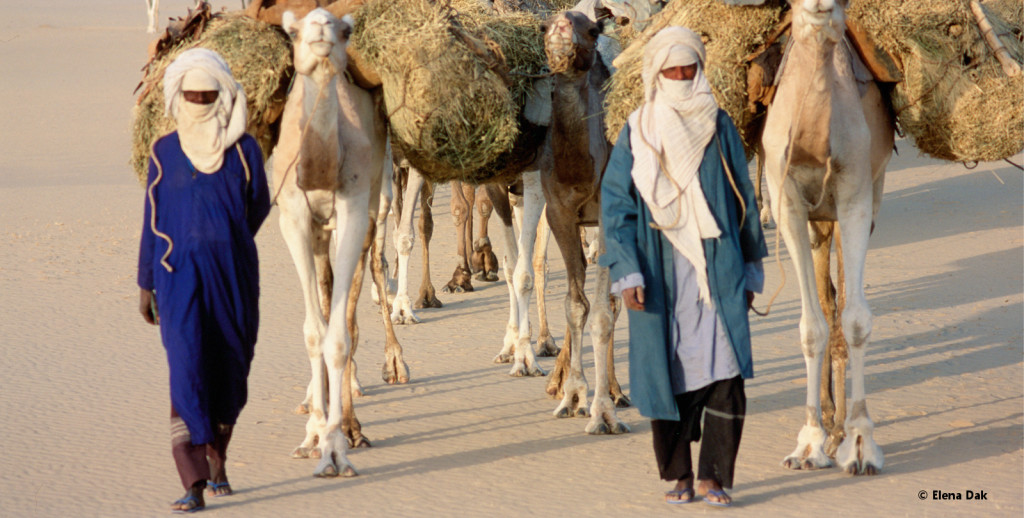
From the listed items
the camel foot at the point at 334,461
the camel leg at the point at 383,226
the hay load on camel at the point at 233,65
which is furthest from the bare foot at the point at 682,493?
the camel leg at the point at 383,226

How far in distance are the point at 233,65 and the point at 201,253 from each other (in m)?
1.46

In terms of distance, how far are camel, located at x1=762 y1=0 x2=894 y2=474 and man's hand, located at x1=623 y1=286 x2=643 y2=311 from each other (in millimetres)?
1220

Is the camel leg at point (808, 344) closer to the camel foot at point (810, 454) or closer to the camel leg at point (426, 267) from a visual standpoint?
the camel foot at point (810, 454)

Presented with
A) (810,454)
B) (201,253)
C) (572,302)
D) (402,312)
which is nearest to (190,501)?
(201,253)

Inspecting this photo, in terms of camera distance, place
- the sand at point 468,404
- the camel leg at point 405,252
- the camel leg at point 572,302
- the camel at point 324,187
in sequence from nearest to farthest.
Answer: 1. the sand at point 468,404
2. the camel at point 324,187
3. the camel leg at point 572,302
4. the camel leg at point 405,252

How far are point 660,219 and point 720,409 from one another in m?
0.98

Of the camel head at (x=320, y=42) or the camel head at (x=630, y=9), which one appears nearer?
the camel head at (x=320, y=42)

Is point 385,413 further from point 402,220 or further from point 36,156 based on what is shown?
point 36,156

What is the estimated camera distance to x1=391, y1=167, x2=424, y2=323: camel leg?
1135cm

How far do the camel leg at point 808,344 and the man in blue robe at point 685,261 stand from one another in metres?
0.82

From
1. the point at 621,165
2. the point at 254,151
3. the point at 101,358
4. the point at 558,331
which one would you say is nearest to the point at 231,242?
the point at 254,151

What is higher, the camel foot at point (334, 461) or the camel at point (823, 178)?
the camel at point (823, 178)

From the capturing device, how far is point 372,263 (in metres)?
8.81

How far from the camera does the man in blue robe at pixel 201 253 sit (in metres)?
5.68
